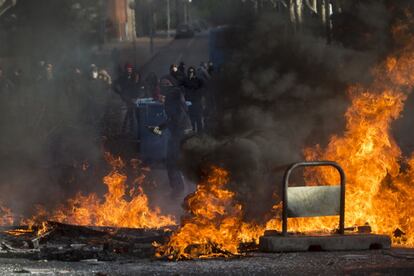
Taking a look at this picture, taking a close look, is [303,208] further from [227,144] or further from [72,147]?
[72,147]

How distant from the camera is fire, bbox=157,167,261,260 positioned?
961cm

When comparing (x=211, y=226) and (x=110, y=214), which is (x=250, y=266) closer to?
(x=211, y=226)

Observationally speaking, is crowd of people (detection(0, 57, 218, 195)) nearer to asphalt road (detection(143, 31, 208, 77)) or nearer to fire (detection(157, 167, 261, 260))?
fire (detection(157, 167, 261, 260))

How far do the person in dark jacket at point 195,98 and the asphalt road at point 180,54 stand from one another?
2485 cm

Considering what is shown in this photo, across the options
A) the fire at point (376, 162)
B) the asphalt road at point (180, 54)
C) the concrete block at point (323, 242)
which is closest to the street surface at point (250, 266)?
the concrete block at point (323, 242)

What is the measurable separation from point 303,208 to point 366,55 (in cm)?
255

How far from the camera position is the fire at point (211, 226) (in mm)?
9609

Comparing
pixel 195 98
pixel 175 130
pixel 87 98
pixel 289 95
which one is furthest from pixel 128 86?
pixel 289 95

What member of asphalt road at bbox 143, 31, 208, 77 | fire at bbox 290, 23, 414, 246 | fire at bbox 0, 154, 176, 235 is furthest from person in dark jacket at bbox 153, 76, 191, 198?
asphalt road at bbox 143, 31, 208, 77

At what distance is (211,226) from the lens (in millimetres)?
9992

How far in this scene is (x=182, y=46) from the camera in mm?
57781

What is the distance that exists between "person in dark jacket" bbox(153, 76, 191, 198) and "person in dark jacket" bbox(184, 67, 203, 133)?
348 cm

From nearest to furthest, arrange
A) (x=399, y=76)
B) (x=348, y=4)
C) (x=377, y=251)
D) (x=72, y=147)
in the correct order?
1. (x=377, y=251)
2. (x=399, y=76)
3. (x=348, y=4)
4. (x=72, y=147)

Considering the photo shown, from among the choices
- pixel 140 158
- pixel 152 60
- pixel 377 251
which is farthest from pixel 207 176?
pixel 152 60
